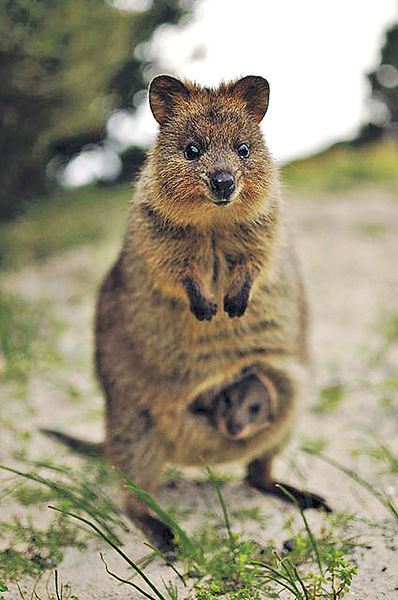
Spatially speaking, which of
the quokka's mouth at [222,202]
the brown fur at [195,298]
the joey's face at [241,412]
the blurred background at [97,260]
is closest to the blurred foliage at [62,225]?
the blurred background at [97,260]

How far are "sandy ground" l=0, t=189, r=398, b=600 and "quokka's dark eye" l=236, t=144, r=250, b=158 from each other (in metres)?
1.70

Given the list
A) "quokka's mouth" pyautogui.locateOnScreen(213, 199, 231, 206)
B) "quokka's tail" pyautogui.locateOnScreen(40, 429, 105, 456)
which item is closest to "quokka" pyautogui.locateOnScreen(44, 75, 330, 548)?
"quokka's mouth" pyautogui.locateOnScreen(213, 199, 231, 206)

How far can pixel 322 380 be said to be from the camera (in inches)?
210

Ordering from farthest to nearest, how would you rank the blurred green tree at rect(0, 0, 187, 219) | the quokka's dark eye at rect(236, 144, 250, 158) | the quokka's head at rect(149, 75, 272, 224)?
the blurred green tree at rect(0, 0, 187, 219) → the quokka's dark eye at rect(236, 144, 250, 158) → the quokka's head at rect(149, 75, 272, 224)

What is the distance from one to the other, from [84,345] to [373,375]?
94.9 inches

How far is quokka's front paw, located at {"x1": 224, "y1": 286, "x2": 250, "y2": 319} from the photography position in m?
2.98

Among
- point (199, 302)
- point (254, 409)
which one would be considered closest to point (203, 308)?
point (199, 302)

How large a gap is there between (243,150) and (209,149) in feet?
0.54

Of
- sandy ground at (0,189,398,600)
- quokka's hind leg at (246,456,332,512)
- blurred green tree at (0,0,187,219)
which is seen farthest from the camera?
blurred green tree at (0,0,187,219)

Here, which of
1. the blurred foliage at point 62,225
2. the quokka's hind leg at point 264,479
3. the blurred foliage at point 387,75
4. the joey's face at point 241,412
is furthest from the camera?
the blurred foliage at point 387,75

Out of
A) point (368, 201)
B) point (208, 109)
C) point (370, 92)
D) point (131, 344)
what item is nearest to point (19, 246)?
point (368, 201)

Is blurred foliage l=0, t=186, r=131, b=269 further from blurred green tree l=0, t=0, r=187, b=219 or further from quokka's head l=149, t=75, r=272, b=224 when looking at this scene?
quokka's head l=149, t=75, r=272, b=224

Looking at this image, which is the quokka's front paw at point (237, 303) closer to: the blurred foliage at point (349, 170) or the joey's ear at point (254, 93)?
the joey's ear at point (254, 93)

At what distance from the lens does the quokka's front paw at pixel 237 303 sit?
298cm
